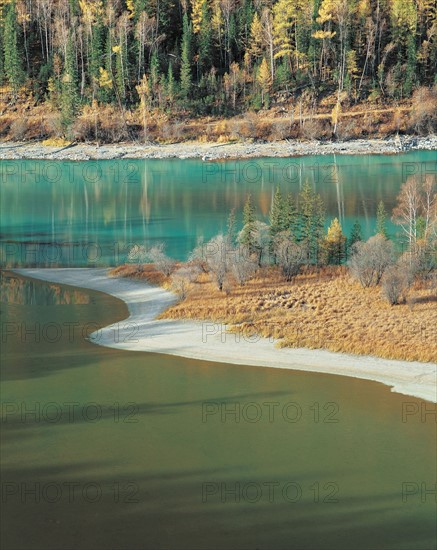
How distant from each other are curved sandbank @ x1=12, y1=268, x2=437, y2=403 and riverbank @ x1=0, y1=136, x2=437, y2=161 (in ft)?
150

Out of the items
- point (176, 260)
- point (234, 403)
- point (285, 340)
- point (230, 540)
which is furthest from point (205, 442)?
point (176, 260)

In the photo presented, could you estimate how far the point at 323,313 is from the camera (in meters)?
25.5

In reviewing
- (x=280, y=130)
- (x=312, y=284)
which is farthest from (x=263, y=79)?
(x=312, y=284)

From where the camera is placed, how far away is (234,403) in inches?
790

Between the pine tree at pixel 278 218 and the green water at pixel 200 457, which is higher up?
the pine tree at pixel 278 218

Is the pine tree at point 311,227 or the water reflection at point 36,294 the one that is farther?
the pine tree at point 311,227

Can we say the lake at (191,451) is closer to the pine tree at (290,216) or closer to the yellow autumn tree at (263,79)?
the pine tree at (290,216)

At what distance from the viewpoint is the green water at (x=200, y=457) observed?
14.6 meters

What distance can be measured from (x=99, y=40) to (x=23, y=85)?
356 inches

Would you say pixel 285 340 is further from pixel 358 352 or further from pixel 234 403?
pixel 234 403

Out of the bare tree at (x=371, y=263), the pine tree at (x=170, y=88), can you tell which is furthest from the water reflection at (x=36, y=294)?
the pine tree at (x=170, y=88)

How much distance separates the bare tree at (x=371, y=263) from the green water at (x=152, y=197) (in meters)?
10.3

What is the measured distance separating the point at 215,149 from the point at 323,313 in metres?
50.2

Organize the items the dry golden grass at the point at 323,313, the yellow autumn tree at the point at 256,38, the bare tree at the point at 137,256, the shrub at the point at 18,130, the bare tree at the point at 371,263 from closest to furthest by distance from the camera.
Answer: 1. the dry golden grass at the point at 323,313
2. the bare tree at the point at 371,263
3. the bare tree at the point at 137,256
4. the shrub at the point at 18,130
5. the yellow autumn tree at the point at 256,38
